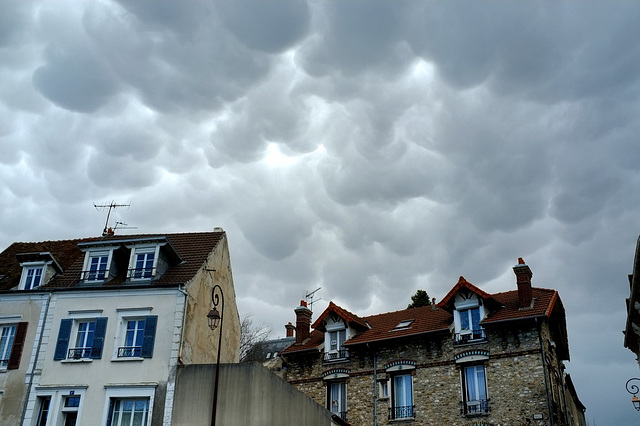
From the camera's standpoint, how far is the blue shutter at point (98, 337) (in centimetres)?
2164

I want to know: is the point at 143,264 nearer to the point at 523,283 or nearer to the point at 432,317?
the point at 432,317

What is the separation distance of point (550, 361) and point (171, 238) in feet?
57.3

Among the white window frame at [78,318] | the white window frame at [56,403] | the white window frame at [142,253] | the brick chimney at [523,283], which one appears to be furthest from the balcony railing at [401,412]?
the white window frame at [78,318]

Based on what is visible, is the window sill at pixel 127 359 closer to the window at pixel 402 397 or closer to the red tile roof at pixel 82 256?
the red tile roof at pixel 82 256

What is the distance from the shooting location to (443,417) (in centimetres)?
2416

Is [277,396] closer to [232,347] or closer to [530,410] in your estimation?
[232,347]

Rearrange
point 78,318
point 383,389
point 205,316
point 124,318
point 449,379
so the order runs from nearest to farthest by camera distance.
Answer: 1. point 124,318
2. point 78,318
3. point 205,316
4. point 449,379
5. point 383,389

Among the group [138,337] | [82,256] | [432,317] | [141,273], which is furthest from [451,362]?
[82,256]

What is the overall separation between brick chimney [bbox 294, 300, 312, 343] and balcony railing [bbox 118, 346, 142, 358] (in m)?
10.3

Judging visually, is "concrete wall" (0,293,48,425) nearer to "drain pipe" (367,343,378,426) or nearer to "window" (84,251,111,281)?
"window" (84,251,111,281)

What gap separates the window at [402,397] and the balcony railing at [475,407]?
235 cm

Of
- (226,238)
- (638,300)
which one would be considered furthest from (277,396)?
(638,300)

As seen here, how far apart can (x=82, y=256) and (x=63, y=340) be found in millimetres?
4413

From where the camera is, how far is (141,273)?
23.1m
